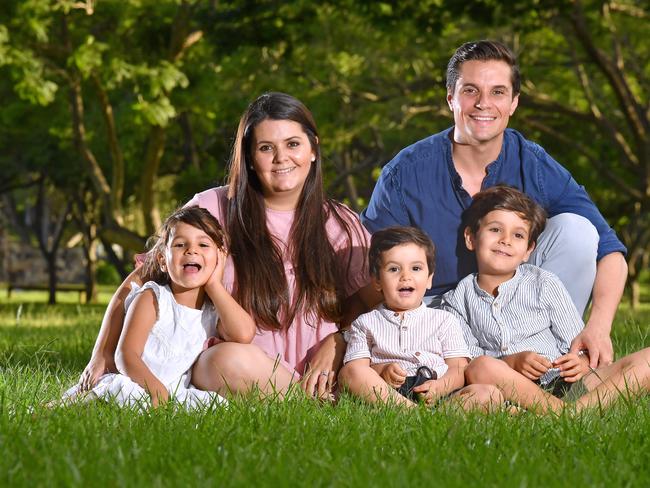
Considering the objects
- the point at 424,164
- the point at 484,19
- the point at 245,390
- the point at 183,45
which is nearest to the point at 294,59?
the point at 183,45

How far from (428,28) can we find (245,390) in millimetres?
10904

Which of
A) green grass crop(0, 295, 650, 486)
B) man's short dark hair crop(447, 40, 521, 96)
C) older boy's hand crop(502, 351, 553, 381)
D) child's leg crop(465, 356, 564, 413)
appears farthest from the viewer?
man's short dark hair crop(447, 40, 521, 96)

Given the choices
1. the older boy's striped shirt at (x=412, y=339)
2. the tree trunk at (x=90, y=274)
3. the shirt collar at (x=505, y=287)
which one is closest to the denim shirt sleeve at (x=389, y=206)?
the shirt collar at (x=505, y=287)

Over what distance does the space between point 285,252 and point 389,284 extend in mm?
642

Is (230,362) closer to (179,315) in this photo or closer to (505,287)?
(179,315)

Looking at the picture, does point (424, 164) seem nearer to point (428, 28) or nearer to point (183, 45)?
point (428, 28)

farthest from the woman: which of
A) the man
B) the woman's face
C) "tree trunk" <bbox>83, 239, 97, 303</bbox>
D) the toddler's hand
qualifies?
"tree trunk" <bbox>83, 239, 97, 303</bbox>

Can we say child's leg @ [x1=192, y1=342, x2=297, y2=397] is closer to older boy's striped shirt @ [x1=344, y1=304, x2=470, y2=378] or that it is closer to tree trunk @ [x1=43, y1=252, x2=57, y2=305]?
older boy's striped shirt @ [x1=344, y1=304, x2=470, y2=378]

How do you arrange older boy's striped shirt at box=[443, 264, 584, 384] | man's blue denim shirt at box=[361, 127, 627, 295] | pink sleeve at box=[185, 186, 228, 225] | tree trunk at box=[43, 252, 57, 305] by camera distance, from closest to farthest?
1. older boy's striped shirt at box=[443, 264, 584, 384]
2. pink sleeve at box=[185, 186, 228, 225]
3. man's blue denim shirt at box=[361, 127, 627, 295]
4. tree trunk at box=[43, 252, 57, 305]

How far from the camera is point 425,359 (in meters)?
5.26

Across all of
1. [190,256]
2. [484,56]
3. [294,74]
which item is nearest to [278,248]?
[190,256]

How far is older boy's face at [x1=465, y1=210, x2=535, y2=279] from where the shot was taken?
5496 millimetres

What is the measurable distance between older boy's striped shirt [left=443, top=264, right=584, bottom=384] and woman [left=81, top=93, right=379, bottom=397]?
587 millimetres

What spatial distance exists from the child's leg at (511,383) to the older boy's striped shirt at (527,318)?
0.33 m
